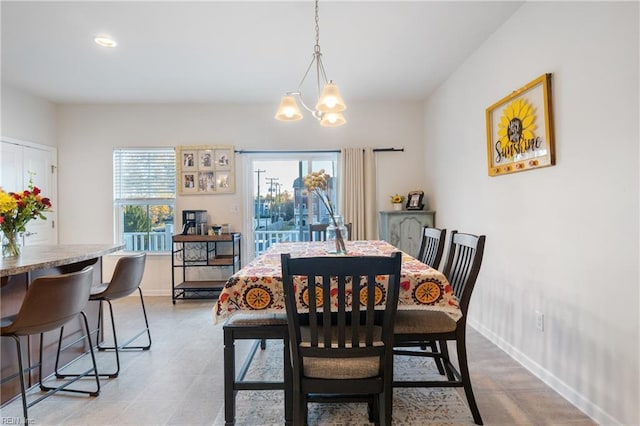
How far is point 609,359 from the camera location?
5.79ft

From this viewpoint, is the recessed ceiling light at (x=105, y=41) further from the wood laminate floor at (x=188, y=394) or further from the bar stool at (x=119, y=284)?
the wood laminate floor at (x=188, y=394)

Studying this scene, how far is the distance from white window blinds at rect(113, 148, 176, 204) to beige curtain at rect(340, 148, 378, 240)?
2.32 meters

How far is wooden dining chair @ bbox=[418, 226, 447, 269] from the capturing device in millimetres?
2354

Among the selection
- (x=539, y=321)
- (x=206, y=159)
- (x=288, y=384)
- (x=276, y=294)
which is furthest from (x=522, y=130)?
(x=206, y=159)

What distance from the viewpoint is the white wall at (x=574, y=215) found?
1.66m

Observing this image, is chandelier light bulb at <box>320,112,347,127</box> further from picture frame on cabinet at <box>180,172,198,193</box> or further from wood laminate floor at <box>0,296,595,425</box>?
picture frame on cabinet at <box>180,172,198,193</box>

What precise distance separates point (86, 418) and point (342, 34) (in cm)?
312

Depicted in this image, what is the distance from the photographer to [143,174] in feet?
15.4

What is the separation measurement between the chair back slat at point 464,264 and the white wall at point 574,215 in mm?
644

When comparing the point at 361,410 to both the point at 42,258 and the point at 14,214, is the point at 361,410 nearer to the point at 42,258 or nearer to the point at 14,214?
the point at 42,258

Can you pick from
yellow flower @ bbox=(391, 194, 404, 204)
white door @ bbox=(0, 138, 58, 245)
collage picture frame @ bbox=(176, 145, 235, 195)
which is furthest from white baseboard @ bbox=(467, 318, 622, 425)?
white door @ bbox=(0, 138, 58, 245)

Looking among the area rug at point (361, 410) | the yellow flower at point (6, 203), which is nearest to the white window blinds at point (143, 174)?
the yellow flower at point (6, 203)

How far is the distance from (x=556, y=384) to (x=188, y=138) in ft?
15.1

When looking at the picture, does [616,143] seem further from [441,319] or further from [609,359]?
[441,319]
